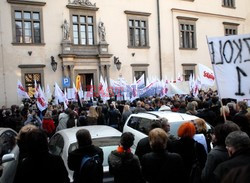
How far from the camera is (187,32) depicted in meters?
26.8

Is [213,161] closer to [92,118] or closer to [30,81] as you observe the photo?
[92,118]

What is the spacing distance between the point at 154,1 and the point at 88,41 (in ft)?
22.6

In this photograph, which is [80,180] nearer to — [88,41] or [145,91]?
[145,91]

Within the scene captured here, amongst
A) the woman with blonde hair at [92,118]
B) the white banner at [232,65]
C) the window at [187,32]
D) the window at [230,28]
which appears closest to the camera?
the white banner at [232,65]

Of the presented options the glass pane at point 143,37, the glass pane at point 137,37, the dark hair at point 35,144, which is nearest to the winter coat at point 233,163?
the dark hair at point 35,144

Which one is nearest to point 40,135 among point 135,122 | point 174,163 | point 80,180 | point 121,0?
point 80,180

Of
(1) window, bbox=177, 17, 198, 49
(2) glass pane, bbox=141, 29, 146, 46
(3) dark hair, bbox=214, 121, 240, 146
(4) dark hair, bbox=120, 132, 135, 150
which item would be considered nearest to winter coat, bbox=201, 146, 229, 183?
(3) dark hair, bbox=214, 121, 240, 146

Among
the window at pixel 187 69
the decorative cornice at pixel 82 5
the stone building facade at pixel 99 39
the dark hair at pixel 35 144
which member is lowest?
the dark hair at pixel 35 144

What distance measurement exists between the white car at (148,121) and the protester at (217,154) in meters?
3.06

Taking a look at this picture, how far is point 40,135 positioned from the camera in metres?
3.38

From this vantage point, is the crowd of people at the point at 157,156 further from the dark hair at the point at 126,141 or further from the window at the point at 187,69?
the window at the point at 187,69

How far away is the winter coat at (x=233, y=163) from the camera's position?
109 inches

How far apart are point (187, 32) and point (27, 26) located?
45.6 ft

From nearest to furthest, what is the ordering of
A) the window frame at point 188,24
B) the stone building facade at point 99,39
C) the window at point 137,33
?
1. the stone building facade at point 99,39
2. the window at point 137,33
3. the window frame at point 188,24
